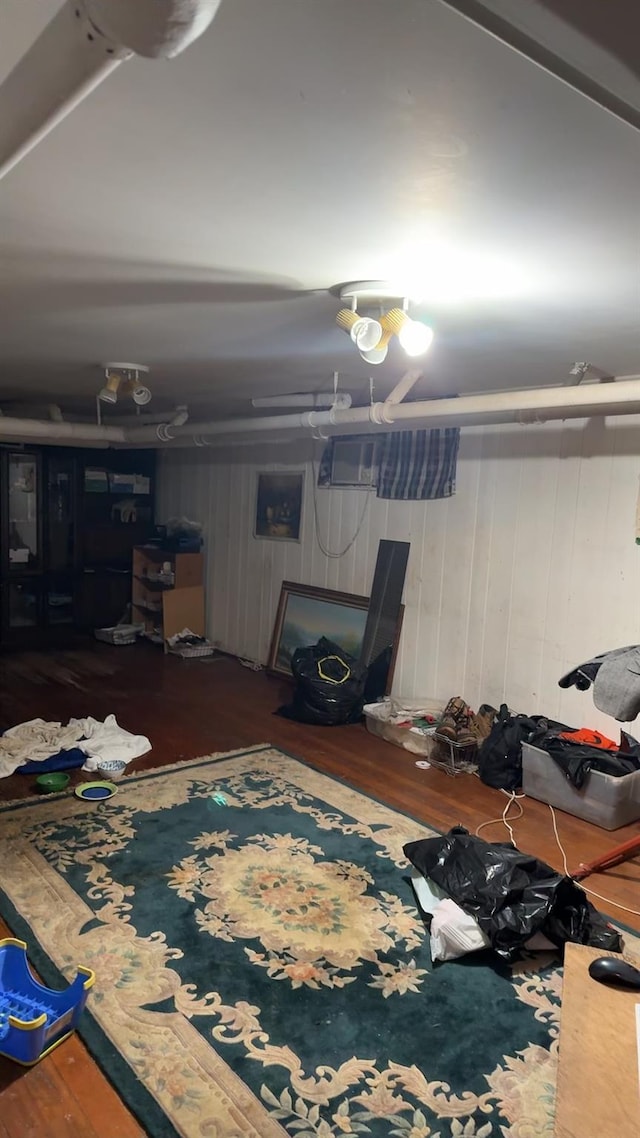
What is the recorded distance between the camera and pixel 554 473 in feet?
13.4

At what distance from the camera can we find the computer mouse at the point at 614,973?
127 centimetres

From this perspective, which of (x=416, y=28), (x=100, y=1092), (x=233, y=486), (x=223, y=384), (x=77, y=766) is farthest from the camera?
(x=233, y=486)

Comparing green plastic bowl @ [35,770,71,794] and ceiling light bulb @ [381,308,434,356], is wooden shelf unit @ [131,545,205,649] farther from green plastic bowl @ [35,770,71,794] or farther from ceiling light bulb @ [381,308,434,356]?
ceiling light bulb @ [381,308,434,356]

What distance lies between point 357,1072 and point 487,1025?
0.44m

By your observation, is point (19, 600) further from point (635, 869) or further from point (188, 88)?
point (188, 88)

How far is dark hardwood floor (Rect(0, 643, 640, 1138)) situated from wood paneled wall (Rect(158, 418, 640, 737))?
1.50ft

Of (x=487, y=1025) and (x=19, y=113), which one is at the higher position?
(x=19, y=113)

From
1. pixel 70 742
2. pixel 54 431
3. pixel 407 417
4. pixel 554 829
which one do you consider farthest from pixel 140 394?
pixel 554 829

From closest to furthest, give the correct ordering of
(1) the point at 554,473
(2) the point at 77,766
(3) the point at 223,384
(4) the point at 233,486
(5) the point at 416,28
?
(5) the point at 416,28 < (2) the point at 77,766 < (1) the point at 554,473 < (3) the point at 223,384 < (4) the point at 233,486

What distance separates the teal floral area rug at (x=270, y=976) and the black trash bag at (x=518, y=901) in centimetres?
11

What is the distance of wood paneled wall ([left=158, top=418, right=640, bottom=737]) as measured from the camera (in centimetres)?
384

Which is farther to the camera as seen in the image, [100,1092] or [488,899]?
[488,899]

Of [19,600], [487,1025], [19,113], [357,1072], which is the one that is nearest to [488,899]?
[487,1025]

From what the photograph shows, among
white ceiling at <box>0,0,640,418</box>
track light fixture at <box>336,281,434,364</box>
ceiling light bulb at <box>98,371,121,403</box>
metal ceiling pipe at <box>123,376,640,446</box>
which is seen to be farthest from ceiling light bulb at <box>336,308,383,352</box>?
ceiling light bulb at <box>98,371,121,403</box>
